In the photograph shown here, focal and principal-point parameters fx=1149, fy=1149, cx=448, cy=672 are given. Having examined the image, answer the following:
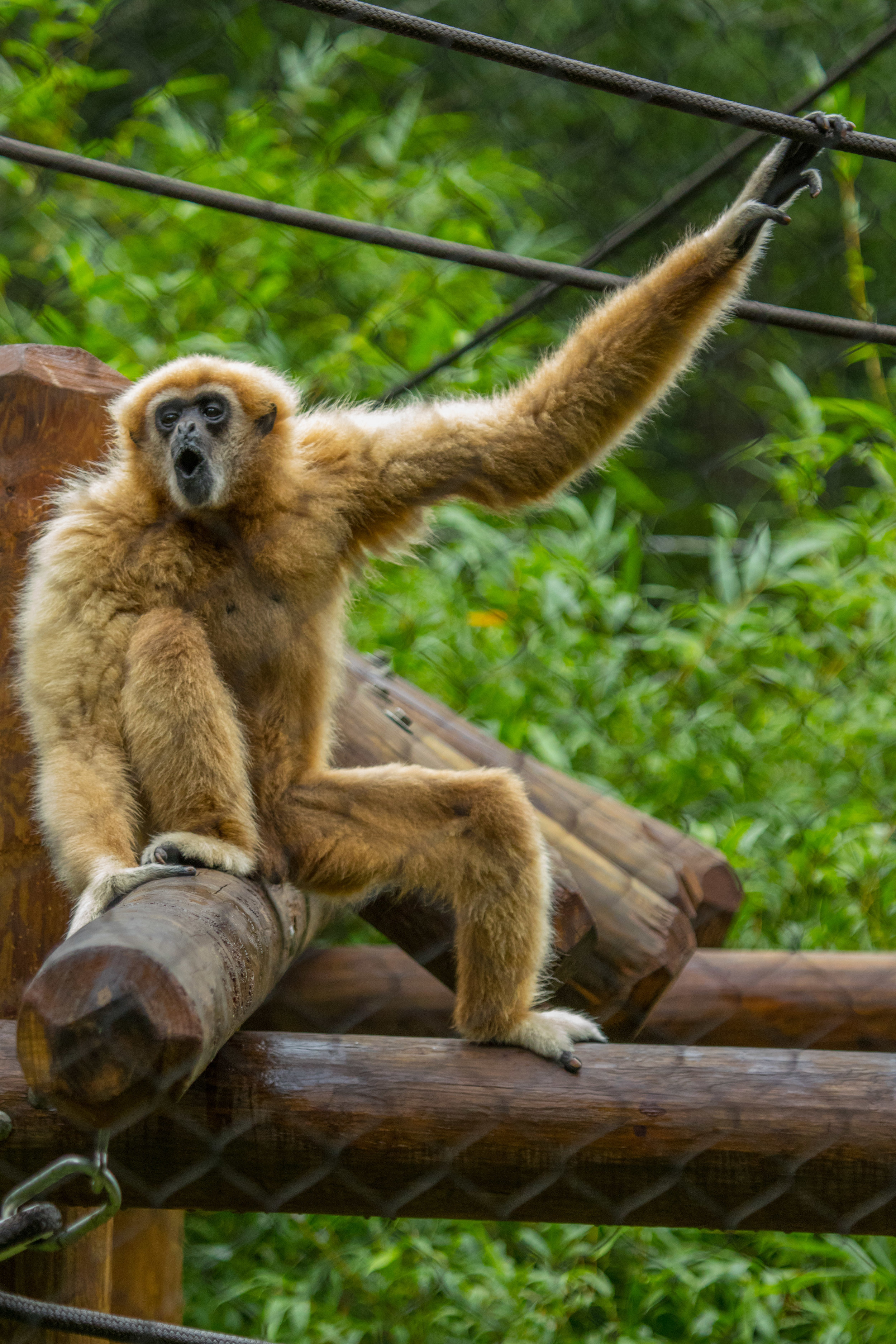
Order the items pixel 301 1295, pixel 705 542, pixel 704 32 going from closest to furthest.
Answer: pixel 301 1295
pixel 705 542
pixel 704 32

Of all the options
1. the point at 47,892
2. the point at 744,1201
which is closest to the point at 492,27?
the point at 47,892

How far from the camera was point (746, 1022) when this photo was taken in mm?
2299

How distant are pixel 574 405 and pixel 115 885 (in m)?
1.07

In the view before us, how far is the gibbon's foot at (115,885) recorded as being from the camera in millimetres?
1494

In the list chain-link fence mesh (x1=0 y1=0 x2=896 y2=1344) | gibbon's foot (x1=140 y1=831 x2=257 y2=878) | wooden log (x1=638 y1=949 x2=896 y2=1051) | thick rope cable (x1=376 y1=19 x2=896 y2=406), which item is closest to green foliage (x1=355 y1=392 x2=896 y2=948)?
chain-link fence mesh (x1=0 y1=0 x2=896 y2=1344)

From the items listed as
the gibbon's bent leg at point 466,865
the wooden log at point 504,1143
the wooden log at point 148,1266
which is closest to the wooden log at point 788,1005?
the gibbon's bent leg at point 466,865

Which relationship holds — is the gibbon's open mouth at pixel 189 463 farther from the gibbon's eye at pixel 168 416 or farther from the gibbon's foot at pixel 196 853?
the gibbon's foot at pixel 196 853

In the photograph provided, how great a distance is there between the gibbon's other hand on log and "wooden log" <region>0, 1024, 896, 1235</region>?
12 centimetres

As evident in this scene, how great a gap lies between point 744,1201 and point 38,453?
1.52 metres

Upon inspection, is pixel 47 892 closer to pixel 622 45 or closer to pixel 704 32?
pixel 704 32

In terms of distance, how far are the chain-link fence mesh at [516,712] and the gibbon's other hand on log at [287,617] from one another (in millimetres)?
170

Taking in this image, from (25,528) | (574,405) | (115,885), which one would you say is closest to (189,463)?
(25,528)

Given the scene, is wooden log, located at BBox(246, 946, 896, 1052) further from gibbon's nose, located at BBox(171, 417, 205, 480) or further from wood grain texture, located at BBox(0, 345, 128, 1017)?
gibbon's nose, located at BBox(171, 417, 205, 480)

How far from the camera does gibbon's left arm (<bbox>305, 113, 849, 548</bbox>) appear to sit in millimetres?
1854
